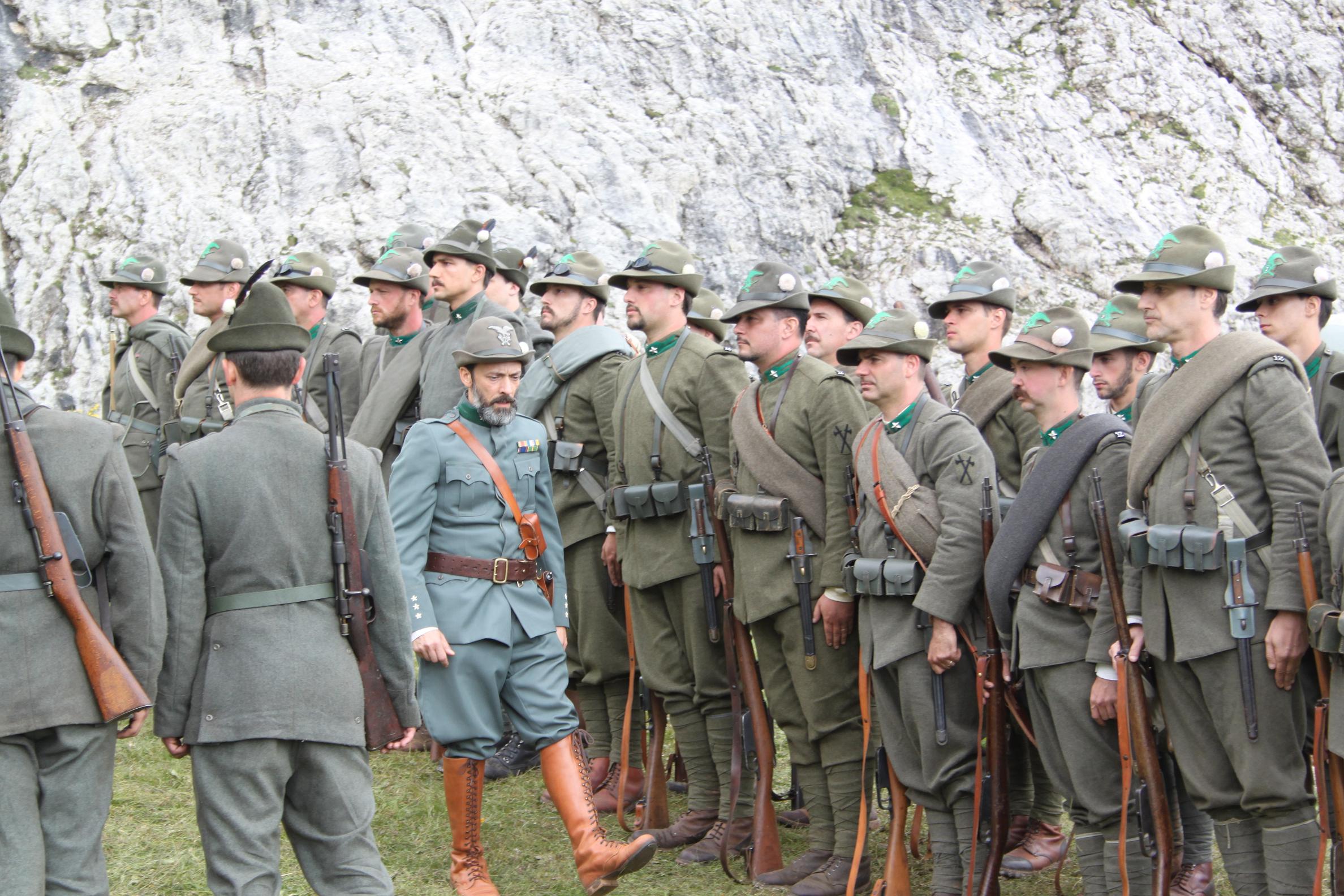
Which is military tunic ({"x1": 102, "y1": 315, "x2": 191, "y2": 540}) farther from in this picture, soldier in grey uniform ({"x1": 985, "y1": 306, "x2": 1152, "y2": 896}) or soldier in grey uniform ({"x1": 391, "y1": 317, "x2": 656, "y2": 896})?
soldier in grey uniform ({"x1": 985, "y1": 306, "x2": 1152, "y2": 896})

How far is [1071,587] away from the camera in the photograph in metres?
4.71

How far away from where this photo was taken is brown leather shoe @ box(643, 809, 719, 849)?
242 inches

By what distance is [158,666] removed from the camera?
4074 millimetres

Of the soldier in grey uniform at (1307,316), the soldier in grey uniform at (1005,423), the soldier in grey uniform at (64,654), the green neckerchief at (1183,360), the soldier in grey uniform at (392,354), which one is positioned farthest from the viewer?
the soldier in grey uniform at (392,354)

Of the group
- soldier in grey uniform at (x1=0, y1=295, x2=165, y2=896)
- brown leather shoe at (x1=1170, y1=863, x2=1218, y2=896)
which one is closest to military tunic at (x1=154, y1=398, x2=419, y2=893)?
soldier in grey uniform at (x1=0, y1=295, x2=165, y2=896)

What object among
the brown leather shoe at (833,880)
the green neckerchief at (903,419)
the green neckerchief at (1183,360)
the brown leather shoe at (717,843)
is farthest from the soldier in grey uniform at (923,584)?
the brown leather shoe at (717,843)

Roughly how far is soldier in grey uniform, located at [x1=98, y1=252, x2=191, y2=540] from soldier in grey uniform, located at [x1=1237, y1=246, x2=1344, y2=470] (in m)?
6.70

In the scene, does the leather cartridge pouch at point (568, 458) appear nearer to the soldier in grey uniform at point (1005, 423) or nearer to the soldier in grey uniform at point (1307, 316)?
the soldier in grey uniform at point (1005, 423)

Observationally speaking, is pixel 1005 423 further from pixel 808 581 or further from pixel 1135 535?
pixel 1135 535

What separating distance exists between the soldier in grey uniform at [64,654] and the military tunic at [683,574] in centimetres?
257

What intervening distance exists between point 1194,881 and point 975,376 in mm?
2302

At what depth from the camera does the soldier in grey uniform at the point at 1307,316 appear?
512cm

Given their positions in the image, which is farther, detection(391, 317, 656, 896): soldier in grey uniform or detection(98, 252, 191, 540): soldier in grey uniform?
detection(98, 252, 191, 540): soldier in grey uniform

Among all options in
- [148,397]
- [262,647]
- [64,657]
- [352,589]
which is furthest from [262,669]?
[148,397]
